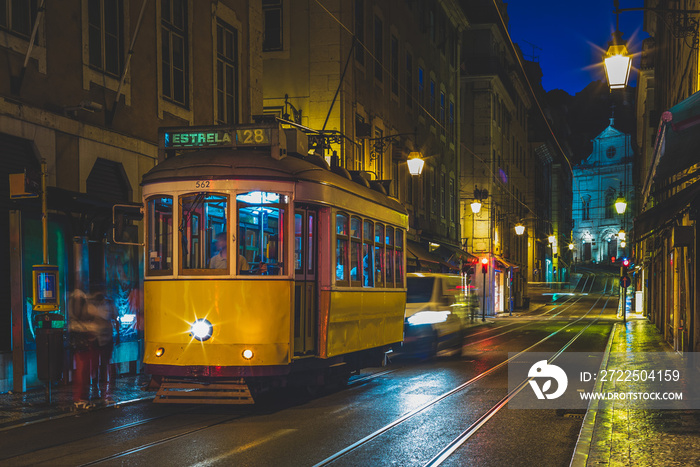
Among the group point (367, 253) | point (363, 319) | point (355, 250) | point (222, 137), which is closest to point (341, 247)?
point (355, 250)

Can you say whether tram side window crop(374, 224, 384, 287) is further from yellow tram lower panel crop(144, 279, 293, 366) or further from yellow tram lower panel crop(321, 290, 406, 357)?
yellow tram lower panel crop(144, 279, 293, 366)

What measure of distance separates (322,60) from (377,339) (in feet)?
47.3

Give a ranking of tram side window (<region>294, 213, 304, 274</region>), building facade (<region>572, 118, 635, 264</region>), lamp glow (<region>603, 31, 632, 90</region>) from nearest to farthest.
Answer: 1. tram side window (<region>294, 213, 304, 274</region>)
2. lamp glow (<region>603, 31, 632, 90</region>)
3. building facade (<region>572, 118, 635, 264</region>)

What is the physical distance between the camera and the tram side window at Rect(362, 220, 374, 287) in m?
12.8

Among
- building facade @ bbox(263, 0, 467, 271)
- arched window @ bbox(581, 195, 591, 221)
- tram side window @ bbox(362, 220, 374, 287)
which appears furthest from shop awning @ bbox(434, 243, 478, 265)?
arched window @ bbox(581, 195, 591, 221)

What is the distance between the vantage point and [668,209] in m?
14.0

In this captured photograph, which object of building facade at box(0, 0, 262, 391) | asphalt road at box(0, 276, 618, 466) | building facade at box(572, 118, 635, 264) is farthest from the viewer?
building facade at box(572, 118, 635, 264)

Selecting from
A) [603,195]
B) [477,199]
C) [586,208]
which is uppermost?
[603,195]

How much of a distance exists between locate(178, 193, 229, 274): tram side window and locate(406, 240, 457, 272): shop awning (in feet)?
52.6

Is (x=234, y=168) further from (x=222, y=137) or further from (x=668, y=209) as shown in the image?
(x=668, y=209)

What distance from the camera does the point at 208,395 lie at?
32.5ft

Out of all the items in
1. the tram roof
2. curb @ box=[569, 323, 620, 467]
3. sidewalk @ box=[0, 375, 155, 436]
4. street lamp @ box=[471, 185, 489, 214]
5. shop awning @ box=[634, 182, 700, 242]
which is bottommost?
sidewalk @ box=[0, 375, 155, 436]

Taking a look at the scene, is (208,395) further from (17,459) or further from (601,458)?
(601,458)

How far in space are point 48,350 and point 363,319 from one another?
15.1 ft
